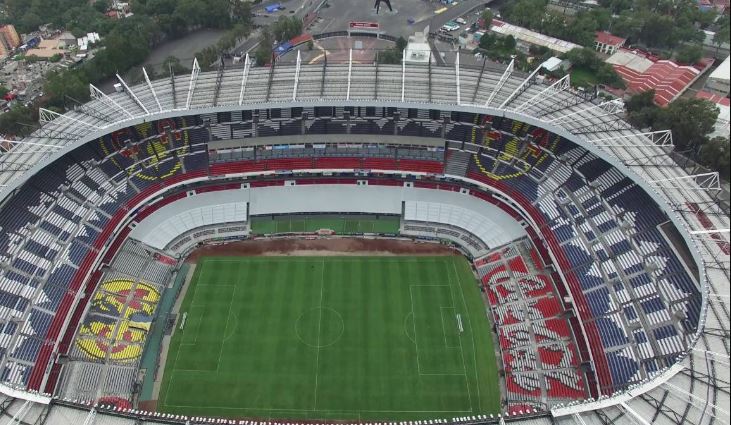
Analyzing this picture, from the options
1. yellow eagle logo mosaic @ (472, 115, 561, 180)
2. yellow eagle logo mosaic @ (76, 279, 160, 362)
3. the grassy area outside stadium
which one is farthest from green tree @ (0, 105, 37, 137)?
yellow eagle logo mosaic @ (472, 115, 561, 180)

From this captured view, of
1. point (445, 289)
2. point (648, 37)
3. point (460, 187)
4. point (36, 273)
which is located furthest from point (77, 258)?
point (648, 37)

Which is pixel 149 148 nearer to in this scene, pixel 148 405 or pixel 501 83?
pixel 148 405

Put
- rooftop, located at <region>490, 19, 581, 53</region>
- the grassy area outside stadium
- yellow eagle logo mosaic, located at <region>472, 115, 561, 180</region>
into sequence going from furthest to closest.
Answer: rooftop, located at <region>490, 19, 581, 53</region>
the grassy area outside stadium
yellow eagle logo mosaic, located at <region>472, 115, 561, 180</region>

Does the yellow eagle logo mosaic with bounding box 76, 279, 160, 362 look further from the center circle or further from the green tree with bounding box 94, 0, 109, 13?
the green tree with bounding box 94, 0, 109, 13

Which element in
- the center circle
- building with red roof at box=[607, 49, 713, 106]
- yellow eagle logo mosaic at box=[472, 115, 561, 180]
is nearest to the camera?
the center circle

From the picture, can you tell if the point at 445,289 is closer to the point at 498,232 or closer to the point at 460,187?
the point at 498,232

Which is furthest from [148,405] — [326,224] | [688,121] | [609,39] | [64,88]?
[609,39]

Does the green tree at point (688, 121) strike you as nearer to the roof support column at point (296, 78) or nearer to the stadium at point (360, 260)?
the stadium at point (360, 260)
